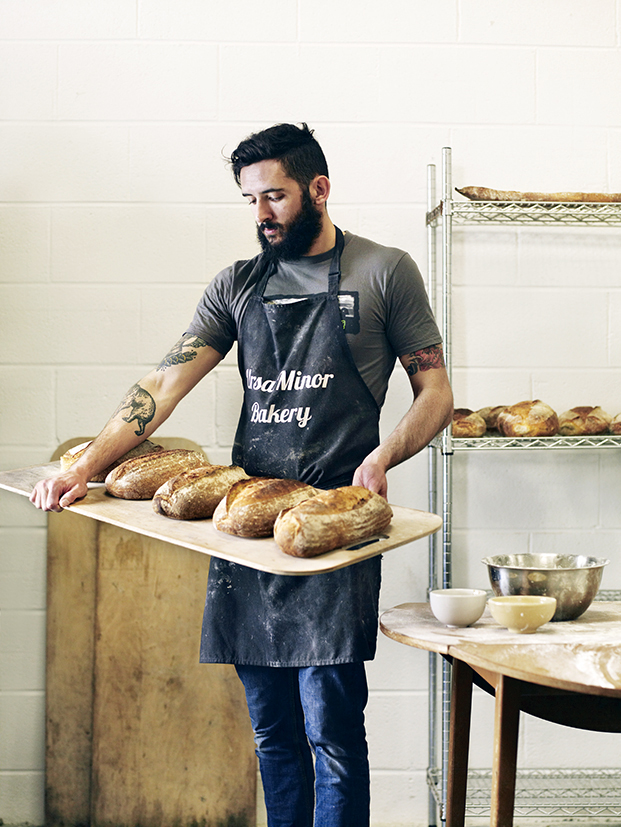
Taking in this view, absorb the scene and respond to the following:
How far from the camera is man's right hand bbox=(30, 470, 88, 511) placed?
1.54 metres

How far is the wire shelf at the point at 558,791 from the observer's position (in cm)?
217

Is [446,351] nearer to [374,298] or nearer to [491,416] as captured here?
[491,416]

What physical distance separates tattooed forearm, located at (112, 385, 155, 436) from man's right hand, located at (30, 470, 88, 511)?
22 cm

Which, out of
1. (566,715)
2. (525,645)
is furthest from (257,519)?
(566,715)

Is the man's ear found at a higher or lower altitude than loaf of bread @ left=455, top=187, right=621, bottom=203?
lower

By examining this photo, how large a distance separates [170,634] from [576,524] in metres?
1.30

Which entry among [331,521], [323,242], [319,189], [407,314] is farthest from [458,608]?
[319,189]

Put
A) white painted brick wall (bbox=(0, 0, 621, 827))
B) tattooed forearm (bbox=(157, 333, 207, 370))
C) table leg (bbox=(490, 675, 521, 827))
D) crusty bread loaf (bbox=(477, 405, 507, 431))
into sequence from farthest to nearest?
white painted brick wall (bbox=(0, 0, 621, 827)) < crusty bread loaf (bbox=(477, 405, 507, 431)) < tattooed forearm (bbox=(157, 333, 207, 370)) < table leg (bbox=(490, 675, 521, 827))

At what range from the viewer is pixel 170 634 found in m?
2.20

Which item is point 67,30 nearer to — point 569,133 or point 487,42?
point 487,42

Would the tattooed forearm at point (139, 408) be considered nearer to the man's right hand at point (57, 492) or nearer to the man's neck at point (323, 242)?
the man's right hand at point (57, 492)

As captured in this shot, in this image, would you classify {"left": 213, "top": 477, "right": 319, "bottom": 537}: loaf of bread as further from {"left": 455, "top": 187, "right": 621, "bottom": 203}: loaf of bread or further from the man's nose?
{"left": 455, "top": 187, "right": 621, "bottom": 203}: loaf of bread

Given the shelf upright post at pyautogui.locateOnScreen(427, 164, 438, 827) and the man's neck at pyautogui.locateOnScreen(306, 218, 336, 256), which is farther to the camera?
the shelf upright post at pyautogui.locateOnScreen(427, 164, 438, 827)

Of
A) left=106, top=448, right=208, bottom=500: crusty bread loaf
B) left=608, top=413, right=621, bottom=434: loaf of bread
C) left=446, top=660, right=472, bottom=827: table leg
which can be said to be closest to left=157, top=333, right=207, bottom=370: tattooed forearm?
left=106, top=448, right=208, bottom=500: crusty bread loaf
